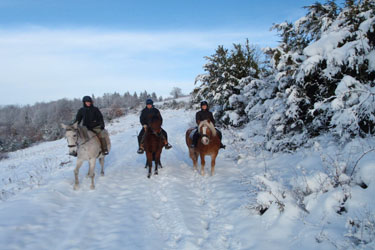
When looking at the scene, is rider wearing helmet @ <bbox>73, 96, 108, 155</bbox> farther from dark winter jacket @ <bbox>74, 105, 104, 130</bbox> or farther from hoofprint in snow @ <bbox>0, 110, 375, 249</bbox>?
hoofprint in snow @ <bbox>0, 110, 375, 249</bbox>

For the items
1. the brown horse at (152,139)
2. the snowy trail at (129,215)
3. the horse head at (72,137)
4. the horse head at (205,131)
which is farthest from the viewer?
the brown horse at (152,139)

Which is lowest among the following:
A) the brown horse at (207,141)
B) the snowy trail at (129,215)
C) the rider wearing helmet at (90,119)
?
the snowy trail at (129,215)

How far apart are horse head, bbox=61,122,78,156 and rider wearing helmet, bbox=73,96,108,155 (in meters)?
1.13

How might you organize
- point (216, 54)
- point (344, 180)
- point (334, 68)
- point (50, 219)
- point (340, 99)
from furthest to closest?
point (216, 54)
point (334, 68)
point (340, 99)
point (50, 219)
point (344, 180)

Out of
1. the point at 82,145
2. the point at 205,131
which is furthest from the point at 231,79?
the point at 82,145

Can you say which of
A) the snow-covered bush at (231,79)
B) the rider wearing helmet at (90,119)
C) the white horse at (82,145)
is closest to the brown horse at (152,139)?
→ the rider wearing helmet at (90,119)

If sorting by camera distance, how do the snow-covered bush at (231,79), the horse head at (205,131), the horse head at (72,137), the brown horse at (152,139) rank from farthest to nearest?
the snow-covered bush at (231,79)
the brown horse at (152,139)
the horse head at (205,131)
the horse head at (72,137)

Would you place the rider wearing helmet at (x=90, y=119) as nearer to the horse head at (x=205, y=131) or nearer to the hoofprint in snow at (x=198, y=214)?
the hoofprint in snow at (x=198, y=214)

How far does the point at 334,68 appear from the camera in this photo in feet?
18.6

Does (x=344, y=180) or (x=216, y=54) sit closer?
(x=344, y=180)

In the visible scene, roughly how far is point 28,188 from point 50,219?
2819 mm

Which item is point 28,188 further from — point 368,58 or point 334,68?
point 368,58

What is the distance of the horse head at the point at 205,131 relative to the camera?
7.01 metres

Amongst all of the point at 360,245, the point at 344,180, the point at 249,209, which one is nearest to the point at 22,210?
the point at 249,209
